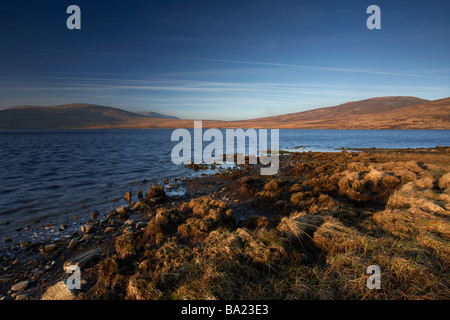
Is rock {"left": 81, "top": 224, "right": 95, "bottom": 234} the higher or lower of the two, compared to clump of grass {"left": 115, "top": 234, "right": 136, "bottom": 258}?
lower

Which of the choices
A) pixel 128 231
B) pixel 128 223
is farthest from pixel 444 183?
pixel 128 223

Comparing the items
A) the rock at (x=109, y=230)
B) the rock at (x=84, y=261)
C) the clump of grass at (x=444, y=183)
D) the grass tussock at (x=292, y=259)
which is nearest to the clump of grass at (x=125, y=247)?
the grass tussock at (x=292, y=259)

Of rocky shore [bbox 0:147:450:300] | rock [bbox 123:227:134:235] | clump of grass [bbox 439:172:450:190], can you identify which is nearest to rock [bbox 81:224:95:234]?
rocky shore [bbox 0:147:450:300]

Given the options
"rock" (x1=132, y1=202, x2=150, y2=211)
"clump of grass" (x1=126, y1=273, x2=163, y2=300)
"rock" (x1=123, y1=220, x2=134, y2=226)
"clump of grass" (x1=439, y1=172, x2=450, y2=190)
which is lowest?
"rock" (x1=123, y1=220, x2=134, y2=226)

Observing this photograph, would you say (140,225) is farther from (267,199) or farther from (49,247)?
(267,199)

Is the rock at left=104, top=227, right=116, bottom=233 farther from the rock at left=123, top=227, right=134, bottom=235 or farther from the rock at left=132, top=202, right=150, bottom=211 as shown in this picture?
the rock at left=132, top=202, right=150, bottom=211

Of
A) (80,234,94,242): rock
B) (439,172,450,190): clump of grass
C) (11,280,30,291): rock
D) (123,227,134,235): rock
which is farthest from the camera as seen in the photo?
(439,172,450,190): clump of grass

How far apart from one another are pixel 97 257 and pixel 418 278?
7.53 m

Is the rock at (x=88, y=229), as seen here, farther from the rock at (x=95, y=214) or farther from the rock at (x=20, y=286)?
the rock at (x=20, y=286)

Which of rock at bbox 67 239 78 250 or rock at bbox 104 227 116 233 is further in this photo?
rock at bbox 104 227 116 233

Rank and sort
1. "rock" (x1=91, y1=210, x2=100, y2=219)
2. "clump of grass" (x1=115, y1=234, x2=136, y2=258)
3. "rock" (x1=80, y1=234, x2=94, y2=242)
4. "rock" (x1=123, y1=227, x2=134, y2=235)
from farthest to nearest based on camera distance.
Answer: "rock" (x1=91, y1=210, x2=100, y2=219) < "rock" (x1=123, y1=227, x2=134, y2=235) < "rock" (x1=80, y1=234, x2=94, y2=242) < "clump of grass" (x1=115, y1=234, x2=136, y2=258)

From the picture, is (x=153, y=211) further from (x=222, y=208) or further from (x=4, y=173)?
(x=4, y=173)

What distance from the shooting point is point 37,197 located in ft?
41.9

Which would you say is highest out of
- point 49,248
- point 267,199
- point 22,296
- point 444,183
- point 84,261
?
point 444,183
